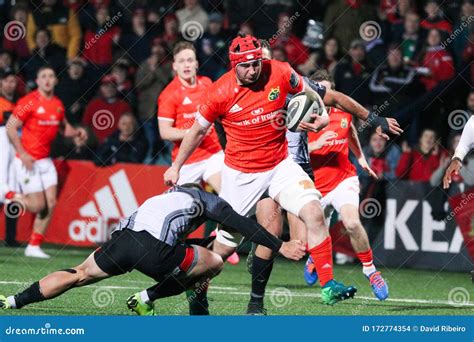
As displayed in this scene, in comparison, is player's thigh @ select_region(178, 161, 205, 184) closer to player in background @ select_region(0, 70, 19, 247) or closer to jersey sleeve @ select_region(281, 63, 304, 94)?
jersey sleeve @ select_region(281, 63, 304, 94)

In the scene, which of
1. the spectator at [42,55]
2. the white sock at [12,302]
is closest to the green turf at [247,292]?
the white sock at [12,302]

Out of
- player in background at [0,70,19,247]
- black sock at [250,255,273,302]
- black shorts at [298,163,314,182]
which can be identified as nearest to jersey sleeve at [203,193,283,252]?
black sock at [250,255,273,302]

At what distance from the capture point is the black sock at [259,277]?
38.3ft

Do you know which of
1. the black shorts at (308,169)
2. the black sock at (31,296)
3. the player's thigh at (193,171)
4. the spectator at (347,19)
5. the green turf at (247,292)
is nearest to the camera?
the black sock at (31,296)

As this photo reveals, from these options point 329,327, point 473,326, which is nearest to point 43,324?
point 329,327

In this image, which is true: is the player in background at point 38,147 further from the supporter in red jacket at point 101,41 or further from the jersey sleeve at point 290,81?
the jersey sleeve at point 290,81

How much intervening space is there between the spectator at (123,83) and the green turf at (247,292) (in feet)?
9.41

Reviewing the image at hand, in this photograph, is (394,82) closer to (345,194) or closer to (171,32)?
(171,32)

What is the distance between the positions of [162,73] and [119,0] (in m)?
2.32

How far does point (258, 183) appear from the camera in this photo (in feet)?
37.8

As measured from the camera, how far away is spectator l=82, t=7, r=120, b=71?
20453 millimetres

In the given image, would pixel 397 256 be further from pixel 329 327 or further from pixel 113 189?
pixel 329 327

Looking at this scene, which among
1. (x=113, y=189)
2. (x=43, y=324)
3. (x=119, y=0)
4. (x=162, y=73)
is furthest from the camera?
(x=119, y=0)

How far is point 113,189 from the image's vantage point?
59.2 ft
